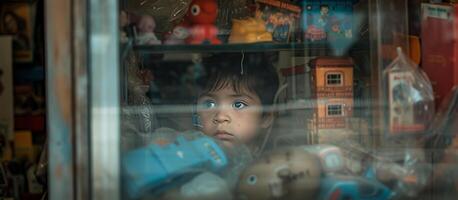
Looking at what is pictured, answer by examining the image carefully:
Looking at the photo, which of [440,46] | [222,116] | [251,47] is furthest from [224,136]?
[440,46]

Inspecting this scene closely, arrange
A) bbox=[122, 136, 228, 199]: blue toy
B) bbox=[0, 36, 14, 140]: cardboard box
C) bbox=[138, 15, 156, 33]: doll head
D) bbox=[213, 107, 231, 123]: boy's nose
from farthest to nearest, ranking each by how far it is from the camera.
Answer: bbox=[0, 36, 14, 140]: cardboard box < bbox=[213, 107, 231, 123]: boy's nose < bbox=[138, 15, 156, 33]: doll head < bbox=[122, 136, 228, 199]: blue toy

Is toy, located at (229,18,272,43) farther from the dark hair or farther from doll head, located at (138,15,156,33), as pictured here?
doll head, located at (138,15,156,33)

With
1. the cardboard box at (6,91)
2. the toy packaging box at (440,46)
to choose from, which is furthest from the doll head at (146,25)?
the cardboard box at (6,91)

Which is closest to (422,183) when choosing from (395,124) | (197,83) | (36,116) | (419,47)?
(395,124)

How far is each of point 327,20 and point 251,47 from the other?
0.18 m

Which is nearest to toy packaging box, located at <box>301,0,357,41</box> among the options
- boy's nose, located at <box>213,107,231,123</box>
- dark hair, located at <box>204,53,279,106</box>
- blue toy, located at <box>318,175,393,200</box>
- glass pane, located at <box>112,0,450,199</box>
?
glass pane, located at <box>112,0,450,199</box>

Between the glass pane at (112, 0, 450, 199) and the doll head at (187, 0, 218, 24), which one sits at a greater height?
the doll head at (187, 0, 218, 24)

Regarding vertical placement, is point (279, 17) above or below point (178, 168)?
above

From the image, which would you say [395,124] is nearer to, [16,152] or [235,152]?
[235,152]

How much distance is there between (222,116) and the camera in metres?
1.38

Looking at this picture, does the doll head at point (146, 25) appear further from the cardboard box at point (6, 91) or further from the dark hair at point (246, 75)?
the cardboard box at point (6, 91)

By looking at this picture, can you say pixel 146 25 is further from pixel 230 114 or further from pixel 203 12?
pixel 230 114

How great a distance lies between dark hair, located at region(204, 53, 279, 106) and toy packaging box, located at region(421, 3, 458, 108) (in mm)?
326

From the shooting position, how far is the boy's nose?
53.8 inches
